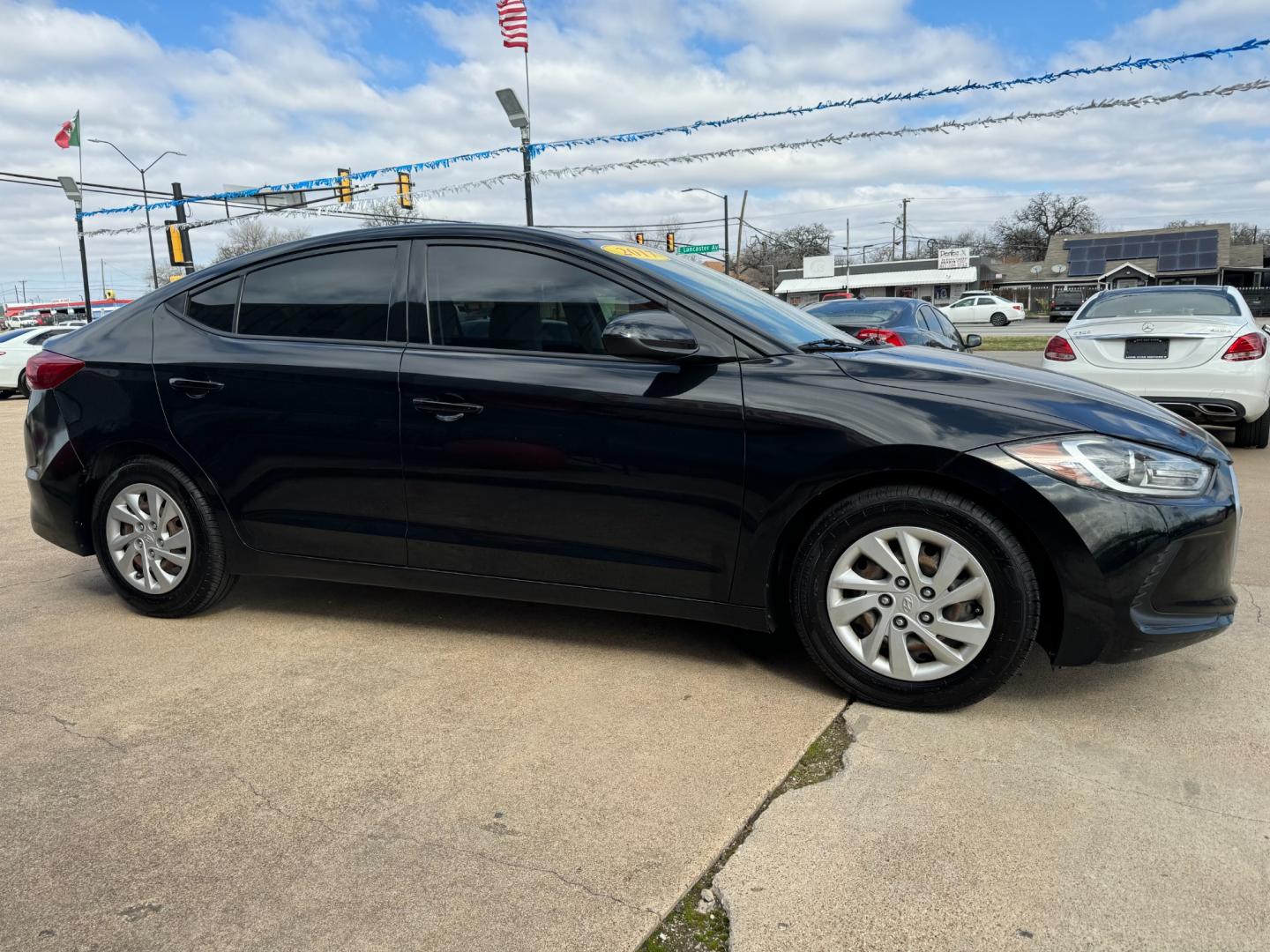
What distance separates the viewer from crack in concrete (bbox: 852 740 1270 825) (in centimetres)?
238

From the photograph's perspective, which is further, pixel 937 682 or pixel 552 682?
pixel 552 682

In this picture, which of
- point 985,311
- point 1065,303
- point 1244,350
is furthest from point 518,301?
point 985,311

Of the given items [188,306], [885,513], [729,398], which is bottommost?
[885,513]

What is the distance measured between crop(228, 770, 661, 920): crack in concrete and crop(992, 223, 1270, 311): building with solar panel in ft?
220

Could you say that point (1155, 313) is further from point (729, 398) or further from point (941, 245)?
point (941, 245)

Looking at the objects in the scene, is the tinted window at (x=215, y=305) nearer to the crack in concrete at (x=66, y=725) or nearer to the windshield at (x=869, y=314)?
the crack in concrete at (x=66, y=725)

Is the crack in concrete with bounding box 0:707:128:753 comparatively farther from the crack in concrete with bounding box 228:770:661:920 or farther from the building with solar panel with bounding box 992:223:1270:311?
the building with solar panel with bounding box 992:223:1270:311

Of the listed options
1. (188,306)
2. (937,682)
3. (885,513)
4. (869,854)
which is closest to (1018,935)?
(869,854)

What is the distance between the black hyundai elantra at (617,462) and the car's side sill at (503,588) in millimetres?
13

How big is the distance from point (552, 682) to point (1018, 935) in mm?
1713

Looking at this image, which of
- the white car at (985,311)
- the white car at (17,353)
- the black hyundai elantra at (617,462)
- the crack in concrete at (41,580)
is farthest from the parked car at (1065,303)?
the crack in concrete at (41,580)

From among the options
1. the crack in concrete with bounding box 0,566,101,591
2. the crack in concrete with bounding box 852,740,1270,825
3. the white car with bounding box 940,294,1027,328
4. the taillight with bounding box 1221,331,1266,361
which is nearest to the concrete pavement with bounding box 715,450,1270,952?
the crack in concrete with bounding box 852,740,1270,825

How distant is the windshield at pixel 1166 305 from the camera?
25.5ft

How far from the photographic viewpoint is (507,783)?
8.43 ft
